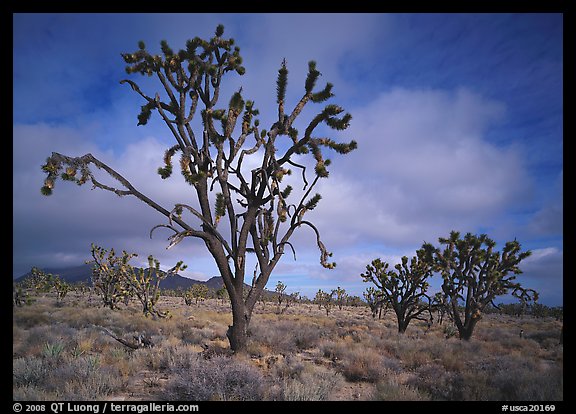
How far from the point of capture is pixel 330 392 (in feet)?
23.0

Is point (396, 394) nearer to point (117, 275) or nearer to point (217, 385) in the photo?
point (217, 385)

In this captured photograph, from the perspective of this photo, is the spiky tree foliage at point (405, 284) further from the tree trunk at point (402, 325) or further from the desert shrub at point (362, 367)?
the desert shrub at point (362, 367)

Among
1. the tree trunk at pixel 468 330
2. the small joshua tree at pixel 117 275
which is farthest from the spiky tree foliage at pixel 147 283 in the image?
the tree trunk at pixel 468 330

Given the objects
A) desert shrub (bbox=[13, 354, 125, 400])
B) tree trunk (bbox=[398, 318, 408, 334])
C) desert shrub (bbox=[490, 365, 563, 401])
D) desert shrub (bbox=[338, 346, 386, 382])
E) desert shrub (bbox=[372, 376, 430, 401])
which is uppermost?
desert shrub (bbox=[490, 365, 563, 401])

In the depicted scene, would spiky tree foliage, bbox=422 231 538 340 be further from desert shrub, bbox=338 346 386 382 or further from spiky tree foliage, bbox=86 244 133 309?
spiky tree foliage, bbox=86 244 133 309

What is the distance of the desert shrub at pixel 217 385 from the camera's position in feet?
19.8

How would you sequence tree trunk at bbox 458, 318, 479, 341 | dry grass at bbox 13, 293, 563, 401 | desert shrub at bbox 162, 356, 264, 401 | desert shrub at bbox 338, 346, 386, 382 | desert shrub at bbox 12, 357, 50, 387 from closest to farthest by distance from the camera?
1. desert shrub at bbox 162, 356, 264, 401
2. dry grass at bbox 13, 293, 563, 401
3. desert shrub at bbox 12, 357, 50, 387
4. desert shrub at bbox 338, 346, 386, 382
5. tree trunk at bbox 458, 318, 479, 341

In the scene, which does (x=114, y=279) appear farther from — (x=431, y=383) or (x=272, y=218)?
(x=431, y=383)

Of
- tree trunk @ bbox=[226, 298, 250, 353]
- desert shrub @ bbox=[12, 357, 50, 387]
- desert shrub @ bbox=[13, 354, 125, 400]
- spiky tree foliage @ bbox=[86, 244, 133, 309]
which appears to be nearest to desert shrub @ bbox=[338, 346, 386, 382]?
tree trunk @ bbox=[226, 298, 250, 353]

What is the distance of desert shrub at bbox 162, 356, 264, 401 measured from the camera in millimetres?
6039

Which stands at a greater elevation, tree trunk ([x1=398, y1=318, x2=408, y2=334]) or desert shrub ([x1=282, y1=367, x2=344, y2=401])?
desert shrub ([x1=282, y1=367, x2=344, y2=401])
